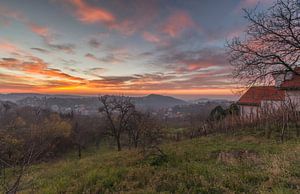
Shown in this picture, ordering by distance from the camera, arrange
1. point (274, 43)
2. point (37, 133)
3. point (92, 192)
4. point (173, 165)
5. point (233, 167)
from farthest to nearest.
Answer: point (274, 43) → point (173, 165) → point (233, 167) → point (92, 192) → point (37, 133)

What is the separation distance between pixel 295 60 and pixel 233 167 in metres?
5.79

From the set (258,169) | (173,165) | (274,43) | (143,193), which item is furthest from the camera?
(274,43)

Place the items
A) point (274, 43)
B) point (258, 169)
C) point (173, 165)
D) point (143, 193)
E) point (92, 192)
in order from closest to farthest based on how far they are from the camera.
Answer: point (143, 193) < point (92, 192) < point (258, 169) < point (173, 165) < point (274, 43)

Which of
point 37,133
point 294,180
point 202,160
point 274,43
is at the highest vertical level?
point 274,43

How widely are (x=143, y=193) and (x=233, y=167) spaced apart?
3.21 metres

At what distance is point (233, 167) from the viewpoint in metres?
7.17

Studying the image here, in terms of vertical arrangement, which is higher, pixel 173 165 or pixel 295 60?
pixel 295 60

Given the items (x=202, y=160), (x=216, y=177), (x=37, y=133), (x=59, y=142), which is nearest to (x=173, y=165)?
(x=202, y=160)

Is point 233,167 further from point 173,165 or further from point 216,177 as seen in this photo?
point 173,165

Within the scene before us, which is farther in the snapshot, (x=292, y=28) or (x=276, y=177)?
(x=292, y=28)

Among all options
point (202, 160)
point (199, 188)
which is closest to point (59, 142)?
point (202, 160)

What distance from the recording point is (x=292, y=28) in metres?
9.47

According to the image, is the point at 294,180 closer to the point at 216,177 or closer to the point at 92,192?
the point at 216,177

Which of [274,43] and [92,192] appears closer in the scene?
[92,192]
